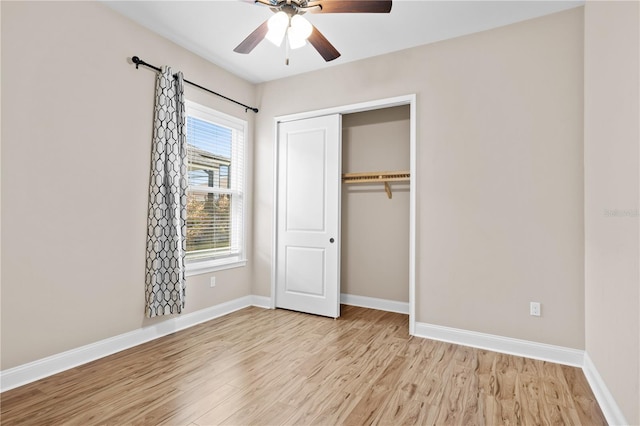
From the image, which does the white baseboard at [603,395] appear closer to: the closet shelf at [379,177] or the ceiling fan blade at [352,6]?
the closet shelf at [379,177]

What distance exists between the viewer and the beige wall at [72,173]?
2.30 m

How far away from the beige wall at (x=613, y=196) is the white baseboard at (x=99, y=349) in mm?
3469

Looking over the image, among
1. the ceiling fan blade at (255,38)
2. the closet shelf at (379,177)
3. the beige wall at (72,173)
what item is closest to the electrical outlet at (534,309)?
the closet shelf at (379,177)

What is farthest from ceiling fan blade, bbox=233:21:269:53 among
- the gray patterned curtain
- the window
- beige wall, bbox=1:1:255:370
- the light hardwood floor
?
the light hardwood floor

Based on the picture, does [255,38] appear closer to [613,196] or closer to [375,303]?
[613,196]

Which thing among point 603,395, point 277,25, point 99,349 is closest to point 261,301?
point 99,349

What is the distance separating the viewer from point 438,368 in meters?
2.68

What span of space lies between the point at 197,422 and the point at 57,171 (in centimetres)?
201

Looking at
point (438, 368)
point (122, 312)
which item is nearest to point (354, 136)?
point (438, 368)

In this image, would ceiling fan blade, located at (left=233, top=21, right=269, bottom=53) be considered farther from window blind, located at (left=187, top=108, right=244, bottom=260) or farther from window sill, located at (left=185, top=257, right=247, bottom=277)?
window sill, located at (left=185, top=257, right=247, bottom=277)

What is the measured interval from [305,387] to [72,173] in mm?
2341

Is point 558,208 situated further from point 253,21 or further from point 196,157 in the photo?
point 196,157

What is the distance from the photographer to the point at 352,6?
6.97 ft

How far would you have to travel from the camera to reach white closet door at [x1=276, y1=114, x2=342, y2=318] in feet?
13.1
